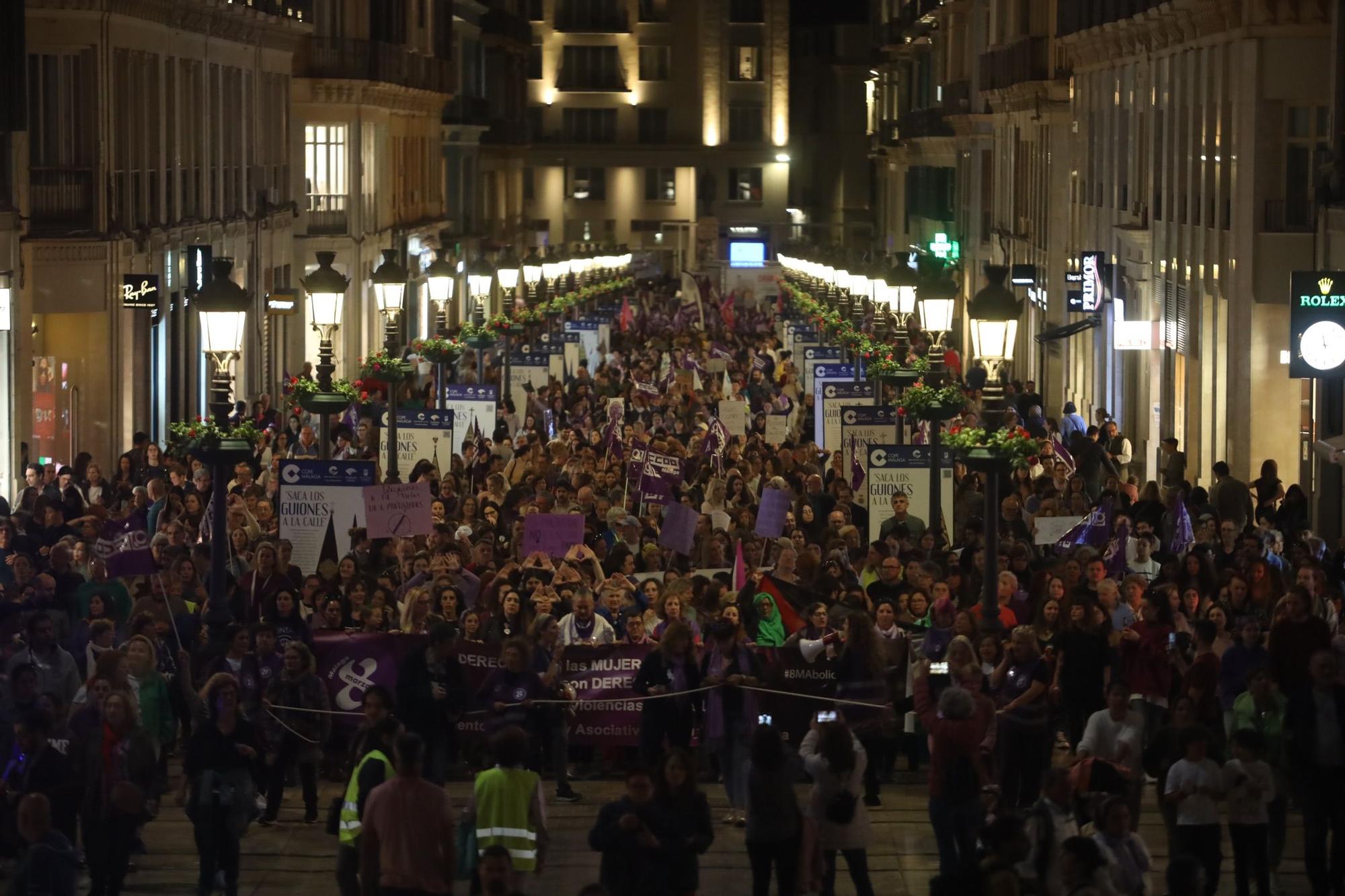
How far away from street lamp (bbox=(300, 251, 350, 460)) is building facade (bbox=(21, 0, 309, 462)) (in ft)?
23.6

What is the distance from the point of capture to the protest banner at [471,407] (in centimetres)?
3512

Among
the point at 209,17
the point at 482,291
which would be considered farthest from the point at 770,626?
the point at 482,291

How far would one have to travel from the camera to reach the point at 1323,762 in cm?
1605

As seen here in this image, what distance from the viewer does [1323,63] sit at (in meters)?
34.0

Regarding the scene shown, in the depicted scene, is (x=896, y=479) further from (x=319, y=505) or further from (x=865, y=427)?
(x=319, y=505)

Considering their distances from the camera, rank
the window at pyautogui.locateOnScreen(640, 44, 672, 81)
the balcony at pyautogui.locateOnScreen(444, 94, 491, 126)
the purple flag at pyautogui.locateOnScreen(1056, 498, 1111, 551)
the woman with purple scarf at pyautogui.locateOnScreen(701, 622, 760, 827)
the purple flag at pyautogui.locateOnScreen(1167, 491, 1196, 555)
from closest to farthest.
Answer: the woman with purple scarf at pyautogui.locateOnScreen(701, 622, 760, 827)
the purple flag at pyautogui.locateOnScreen(1056, 498, 1111, 551)
the purple flag at pyautogui.locateOnScreen(1167, 491, 1196, 555)
the balcony at pyautogui.locateOnScreen(444, 94, 491, 126)
the window at pyautogui.locateOnScreen(640, 44, 672, 81)

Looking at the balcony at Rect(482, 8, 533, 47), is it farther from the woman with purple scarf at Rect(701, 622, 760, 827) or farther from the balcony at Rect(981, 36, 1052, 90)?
the woman with purple scarf at Rect(701, 622, 760, 827)

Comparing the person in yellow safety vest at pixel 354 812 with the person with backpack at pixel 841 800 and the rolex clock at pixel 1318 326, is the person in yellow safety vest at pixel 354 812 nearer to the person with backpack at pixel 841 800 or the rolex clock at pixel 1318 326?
the person with backpack at pixel 841 800

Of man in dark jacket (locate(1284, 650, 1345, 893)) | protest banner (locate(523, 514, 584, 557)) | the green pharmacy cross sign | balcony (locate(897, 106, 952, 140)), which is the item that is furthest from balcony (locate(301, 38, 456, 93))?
man in dark jacket (locate(1284, 650, 1345, 893))

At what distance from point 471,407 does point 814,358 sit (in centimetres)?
1177

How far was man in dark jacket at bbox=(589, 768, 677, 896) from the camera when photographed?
43.8ft

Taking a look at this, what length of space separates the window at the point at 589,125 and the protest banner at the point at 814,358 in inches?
2976

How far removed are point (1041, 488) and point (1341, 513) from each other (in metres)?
5.40

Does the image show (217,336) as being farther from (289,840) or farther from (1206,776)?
(1206,776)
